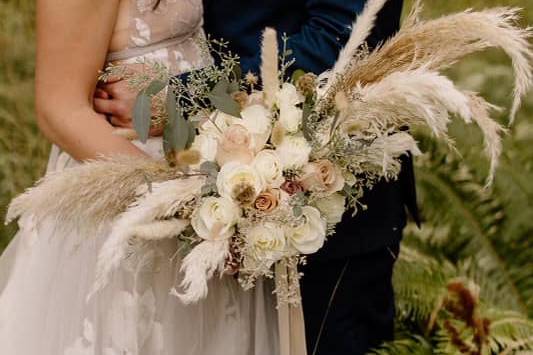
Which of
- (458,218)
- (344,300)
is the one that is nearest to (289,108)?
(344,300)

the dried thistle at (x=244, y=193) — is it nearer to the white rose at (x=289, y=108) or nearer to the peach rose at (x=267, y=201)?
the peach rose at (x=267, y=201)

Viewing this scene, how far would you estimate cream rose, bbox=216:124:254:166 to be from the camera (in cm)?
157

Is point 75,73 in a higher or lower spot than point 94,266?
higher

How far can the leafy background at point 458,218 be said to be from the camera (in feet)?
7.57

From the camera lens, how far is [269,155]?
158cm

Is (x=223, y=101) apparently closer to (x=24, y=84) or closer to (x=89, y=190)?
(x=89, y=190)

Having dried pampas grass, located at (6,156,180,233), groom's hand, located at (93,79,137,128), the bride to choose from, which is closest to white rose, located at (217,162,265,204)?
dried pampas grass, located at (6,156,180,233)

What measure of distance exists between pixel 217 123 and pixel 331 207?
0.25 metres

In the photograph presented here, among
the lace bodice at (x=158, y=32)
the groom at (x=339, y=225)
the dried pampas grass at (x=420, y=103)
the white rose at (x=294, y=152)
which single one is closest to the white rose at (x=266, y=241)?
the white rose at (x=294, y=152)

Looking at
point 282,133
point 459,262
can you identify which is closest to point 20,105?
point 459,262

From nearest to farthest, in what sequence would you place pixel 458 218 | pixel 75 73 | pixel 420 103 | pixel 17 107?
pixel 420 103, pixel 75 73, pixel 458 218, pixel 17 107

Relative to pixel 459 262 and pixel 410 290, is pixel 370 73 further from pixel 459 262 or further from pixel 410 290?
pixel 459 262

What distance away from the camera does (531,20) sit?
13.1 feet

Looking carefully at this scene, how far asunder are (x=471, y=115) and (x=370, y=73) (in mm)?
201
